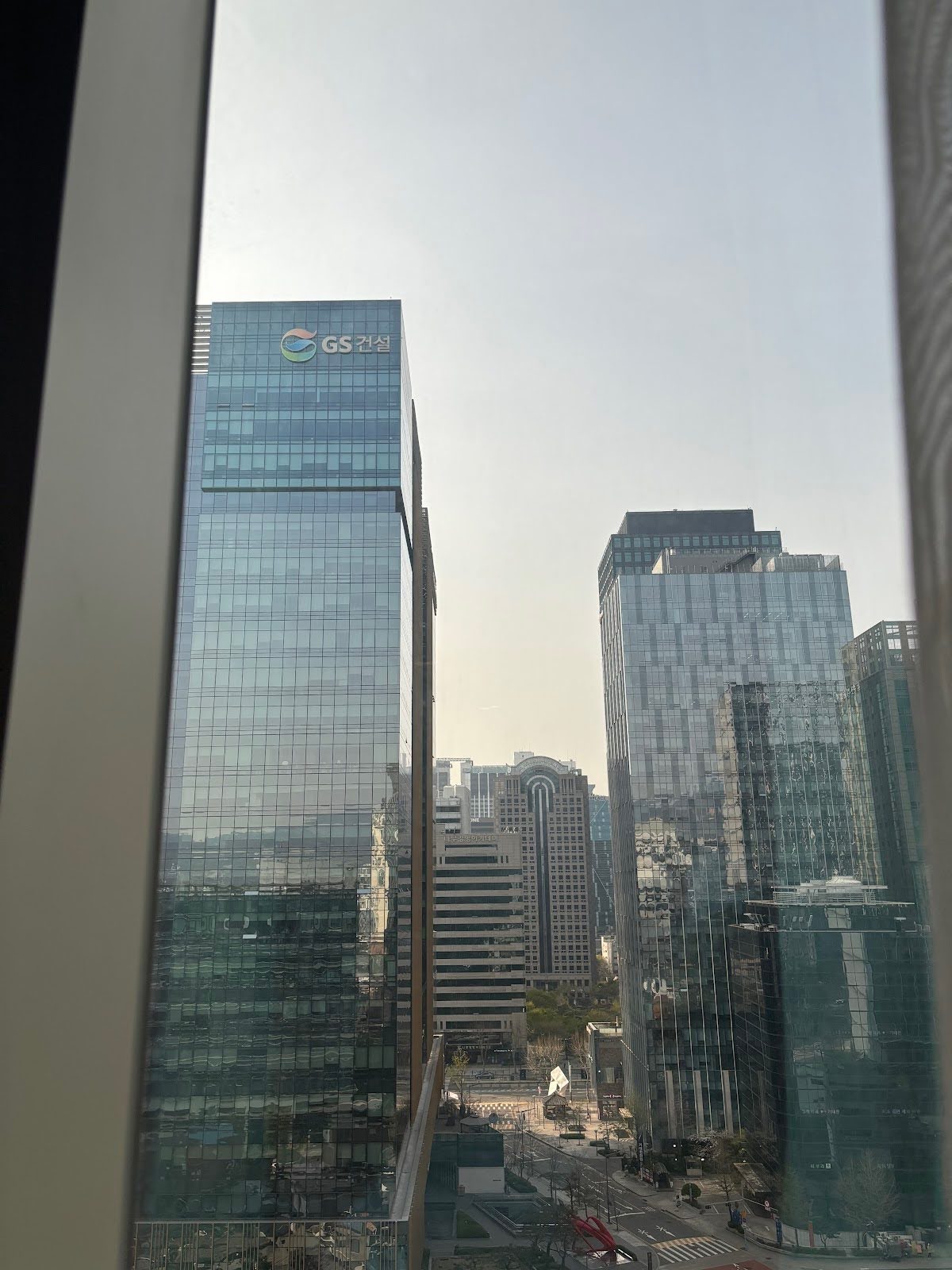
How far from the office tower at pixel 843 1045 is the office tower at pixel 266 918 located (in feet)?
1.50

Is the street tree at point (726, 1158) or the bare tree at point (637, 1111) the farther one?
the bare tree at point (637, 1111)

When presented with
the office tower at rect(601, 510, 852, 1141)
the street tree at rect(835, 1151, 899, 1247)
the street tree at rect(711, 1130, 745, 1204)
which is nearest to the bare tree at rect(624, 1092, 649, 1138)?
the office tower at rect(601, 510, 852, 1141)

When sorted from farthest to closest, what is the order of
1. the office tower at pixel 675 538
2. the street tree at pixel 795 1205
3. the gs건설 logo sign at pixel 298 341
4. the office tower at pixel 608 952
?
the gs건설 logo sign at pixel 298 341 → the office tower at pixel 608 952 → the office tower at pixel 675 538 → the street tree at pixel 795 1205

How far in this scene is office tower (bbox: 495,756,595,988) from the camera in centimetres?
127

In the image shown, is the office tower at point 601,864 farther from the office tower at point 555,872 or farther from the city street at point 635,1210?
the city street at point 635,1210

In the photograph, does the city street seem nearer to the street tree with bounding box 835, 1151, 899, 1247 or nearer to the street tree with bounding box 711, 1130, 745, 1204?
the street tree with bounding box 711, 1130, 745, 1204

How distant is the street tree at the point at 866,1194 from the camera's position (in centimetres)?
43

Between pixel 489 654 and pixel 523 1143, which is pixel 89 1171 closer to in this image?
pixel 523 1143

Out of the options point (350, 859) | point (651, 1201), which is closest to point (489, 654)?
point (651, 1201)

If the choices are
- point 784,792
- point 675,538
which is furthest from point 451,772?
point 784,792

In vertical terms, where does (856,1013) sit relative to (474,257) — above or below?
below

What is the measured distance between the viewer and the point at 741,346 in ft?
2.51

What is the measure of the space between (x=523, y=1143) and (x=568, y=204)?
1360 millimetres

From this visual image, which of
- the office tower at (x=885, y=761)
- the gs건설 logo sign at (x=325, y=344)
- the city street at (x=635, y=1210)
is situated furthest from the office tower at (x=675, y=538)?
the gs건설 logo sign at (x=325, y=344)
